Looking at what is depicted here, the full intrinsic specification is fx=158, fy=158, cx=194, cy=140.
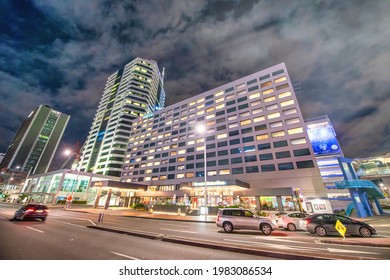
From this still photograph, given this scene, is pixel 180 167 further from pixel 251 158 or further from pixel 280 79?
pixel 280 79

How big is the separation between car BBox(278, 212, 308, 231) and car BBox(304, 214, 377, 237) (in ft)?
5.64

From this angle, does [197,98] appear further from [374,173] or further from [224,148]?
[374,173]

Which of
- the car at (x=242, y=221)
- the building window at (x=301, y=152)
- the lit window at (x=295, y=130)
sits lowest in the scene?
the car at (x=242, y=221)

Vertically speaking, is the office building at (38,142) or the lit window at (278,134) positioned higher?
the office building at (38,142)

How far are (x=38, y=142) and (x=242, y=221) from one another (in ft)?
708

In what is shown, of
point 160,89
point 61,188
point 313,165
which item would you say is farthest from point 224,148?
point 160,89

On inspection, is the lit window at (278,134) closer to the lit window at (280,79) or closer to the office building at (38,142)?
the lit window at (280,79)

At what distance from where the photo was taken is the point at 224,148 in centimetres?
4950

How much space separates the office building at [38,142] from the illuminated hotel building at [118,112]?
100 meters

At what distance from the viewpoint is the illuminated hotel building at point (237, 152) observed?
36.2 meters

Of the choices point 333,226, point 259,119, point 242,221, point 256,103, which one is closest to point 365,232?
point 333,226

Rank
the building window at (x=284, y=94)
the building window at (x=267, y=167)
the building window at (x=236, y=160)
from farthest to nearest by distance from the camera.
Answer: the building window at (x=236, y=160), the building window at (x=284, y=94), the building window at (x=267, y=167)

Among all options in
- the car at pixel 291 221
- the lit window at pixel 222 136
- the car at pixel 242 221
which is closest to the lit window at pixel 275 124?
the lit window at pixel 222 136
